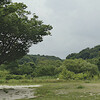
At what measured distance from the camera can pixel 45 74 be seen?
A: 53875 millimetres

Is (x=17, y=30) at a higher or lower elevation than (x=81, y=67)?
higher

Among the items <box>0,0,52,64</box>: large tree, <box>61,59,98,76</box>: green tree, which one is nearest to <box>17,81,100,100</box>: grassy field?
<box>0,0,52,64</box>: large tree

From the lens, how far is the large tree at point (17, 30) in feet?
50.5

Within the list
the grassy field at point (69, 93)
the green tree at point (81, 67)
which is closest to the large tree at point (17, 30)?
the grassy field at point (69, 93)

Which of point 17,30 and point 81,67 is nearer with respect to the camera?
point 17,30

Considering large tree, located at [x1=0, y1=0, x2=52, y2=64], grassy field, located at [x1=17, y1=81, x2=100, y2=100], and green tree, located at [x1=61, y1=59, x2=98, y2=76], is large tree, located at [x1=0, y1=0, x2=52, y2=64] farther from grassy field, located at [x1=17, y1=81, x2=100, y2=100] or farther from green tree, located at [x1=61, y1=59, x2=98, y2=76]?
green tree, located at [x1=61, y1=59, x2=98, y2=76]

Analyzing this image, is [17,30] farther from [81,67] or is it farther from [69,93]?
[81,67]

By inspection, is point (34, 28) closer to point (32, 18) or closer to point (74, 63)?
point (32, 18)

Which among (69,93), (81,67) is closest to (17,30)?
(69,93)

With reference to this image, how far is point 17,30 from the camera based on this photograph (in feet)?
51.4

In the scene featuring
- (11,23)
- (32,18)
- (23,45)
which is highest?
(32,18)

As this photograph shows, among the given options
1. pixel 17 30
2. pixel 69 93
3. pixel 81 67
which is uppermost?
pixel 17 30

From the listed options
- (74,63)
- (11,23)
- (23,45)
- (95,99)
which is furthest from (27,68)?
(95,99)

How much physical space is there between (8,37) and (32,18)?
12.1 feet
